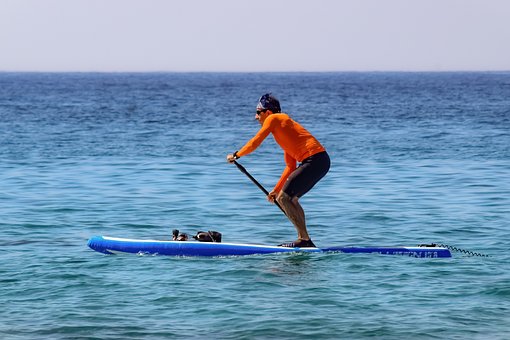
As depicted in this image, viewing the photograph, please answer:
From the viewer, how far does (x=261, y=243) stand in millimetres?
16234

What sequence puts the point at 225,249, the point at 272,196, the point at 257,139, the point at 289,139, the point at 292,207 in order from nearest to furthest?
the point at 257,139 < the point at 289,139 < the point at 292,207 < the point at 272,196 < the point at 225,249

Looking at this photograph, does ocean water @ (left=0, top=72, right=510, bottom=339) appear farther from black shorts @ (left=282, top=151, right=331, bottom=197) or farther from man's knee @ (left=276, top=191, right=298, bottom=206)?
black shorts @ (left=282, top=151, right=331, bottom=197)

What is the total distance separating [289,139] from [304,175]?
554 mm

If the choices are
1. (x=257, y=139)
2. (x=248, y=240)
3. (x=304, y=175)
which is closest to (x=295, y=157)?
(x=304, y=175)

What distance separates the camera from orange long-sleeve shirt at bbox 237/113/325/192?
14000mm

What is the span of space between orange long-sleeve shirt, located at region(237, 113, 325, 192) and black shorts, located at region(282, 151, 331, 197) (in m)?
0.09

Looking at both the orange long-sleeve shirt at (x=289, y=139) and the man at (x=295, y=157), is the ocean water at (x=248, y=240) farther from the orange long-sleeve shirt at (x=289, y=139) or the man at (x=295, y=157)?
the orange long-sleeve shirt at (x=289, y=139)

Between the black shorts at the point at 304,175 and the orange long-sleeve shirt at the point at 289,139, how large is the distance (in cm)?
9

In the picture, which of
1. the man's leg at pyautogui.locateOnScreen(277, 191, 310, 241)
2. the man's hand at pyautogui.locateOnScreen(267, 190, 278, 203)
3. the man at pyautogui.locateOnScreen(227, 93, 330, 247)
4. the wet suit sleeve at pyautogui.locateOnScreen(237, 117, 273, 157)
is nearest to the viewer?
the wet suit sleeve at pyautogui.locateOnScreen(237, 117, 273, 157)

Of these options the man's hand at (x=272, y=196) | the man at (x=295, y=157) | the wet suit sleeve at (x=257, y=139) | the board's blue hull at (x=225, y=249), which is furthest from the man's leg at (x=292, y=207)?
the wet suit sleeve at (x=257, y=139)

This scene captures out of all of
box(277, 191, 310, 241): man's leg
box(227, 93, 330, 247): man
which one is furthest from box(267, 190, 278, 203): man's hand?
box(277, 191, 310, 241): man's leg

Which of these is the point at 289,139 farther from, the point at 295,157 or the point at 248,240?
the point at 248,240

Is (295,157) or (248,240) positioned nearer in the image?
(295,157)

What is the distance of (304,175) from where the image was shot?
1431cm
